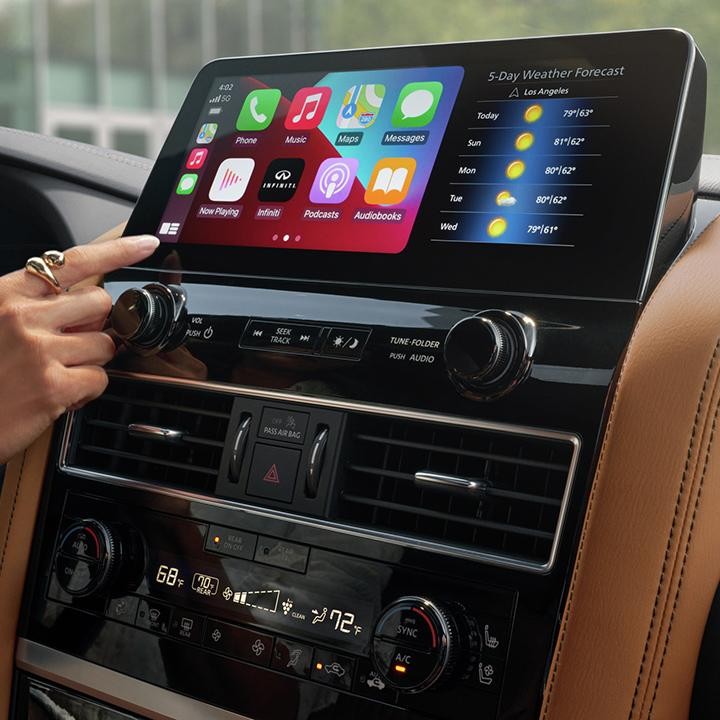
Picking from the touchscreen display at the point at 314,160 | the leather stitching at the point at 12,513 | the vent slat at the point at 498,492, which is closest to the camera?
the vent slat at the point at 498,492

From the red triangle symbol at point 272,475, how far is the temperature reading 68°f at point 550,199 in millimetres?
429

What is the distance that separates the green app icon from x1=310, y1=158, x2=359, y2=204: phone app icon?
3.1 inches

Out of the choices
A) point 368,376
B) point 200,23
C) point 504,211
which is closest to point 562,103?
point 504,211

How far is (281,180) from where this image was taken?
55.1 inches

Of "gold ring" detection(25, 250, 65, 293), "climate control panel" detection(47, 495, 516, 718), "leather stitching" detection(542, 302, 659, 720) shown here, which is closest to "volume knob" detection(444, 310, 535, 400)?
"leather stitching" detection(542, 302, 659, 720)

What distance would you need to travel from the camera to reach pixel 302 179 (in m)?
1.38

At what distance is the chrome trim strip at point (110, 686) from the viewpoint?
4.23 ft

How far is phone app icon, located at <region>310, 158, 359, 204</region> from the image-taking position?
4.40 feet

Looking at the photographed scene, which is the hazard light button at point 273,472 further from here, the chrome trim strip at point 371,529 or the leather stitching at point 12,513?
the leather stitching at point 12,513

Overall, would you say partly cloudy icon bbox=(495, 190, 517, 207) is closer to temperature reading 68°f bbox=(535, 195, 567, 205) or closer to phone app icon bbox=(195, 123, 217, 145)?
temperature reading 68°f bbox=(535, 195, 567, 205)

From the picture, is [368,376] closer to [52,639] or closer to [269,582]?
[269,582]

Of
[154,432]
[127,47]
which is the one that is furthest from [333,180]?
[127,47]

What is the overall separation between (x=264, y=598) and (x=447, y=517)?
25 cm

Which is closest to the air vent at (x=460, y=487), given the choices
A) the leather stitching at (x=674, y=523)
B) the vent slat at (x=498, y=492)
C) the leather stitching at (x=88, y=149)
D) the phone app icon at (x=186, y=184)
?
the vent slat at (x=498, y=492)
